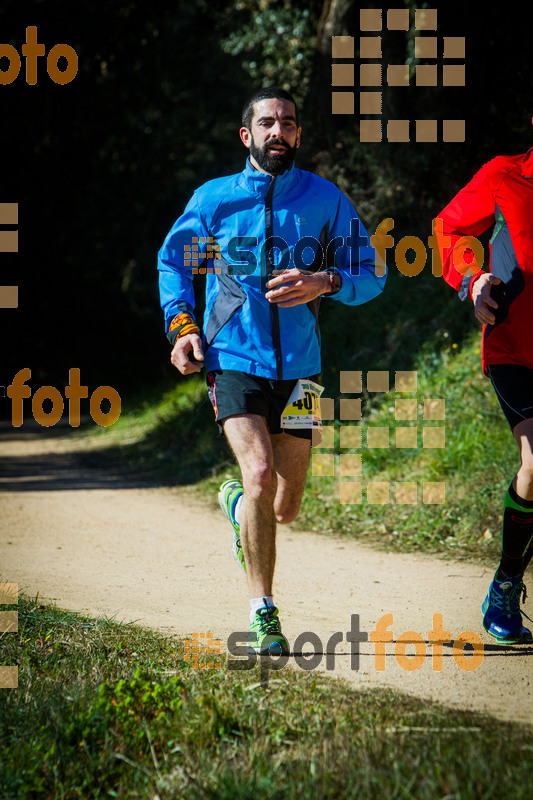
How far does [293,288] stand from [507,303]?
101cm

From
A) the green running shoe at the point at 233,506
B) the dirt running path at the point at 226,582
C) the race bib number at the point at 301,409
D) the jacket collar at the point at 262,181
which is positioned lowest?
the dirt running path at the point at 226,582

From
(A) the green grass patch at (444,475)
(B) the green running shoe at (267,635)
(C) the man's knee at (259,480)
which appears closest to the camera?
(B) the green running shoe at (267,635)

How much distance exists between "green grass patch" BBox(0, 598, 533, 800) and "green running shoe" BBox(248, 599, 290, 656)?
0.28m

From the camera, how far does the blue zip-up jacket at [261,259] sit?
4387mm

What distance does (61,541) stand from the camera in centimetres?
→ 749

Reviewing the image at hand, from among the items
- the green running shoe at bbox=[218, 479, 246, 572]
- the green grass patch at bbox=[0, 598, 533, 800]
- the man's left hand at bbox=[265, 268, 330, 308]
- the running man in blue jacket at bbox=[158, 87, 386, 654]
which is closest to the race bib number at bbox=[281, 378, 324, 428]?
the running man in blue jacket at bbox=[158, 87, 386, 654]

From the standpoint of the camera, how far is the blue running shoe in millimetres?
4441

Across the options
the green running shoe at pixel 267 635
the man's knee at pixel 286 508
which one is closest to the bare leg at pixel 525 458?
the man's knee at pixel 286 508

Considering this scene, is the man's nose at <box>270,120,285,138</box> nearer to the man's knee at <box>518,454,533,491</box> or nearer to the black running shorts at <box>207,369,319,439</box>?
the black running shorts at <box>207,369,319,439</box>

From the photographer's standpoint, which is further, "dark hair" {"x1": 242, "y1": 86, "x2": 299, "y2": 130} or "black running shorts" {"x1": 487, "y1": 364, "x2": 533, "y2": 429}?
"dark hair" {"x1": 242, "y1": 86, "x2": 299, "y2": 130}

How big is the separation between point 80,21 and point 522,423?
52.0 ft

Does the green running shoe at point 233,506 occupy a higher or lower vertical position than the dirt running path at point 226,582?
higher

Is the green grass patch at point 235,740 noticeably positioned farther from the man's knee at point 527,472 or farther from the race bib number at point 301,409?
the man's knee at point 527,472

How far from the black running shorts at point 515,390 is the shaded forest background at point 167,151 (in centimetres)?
614
